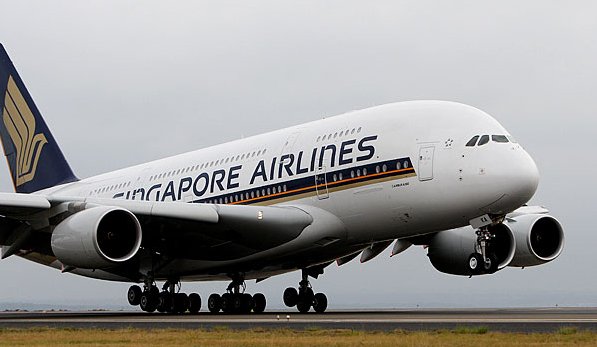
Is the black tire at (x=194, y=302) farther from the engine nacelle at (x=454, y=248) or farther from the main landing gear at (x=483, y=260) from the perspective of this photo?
the main landing gear at (x=483, y=260)

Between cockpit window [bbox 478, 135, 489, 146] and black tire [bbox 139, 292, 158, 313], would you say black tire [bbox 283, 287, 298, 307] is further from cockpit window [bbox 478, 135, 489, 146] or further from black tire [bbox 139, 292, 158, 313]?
cockpit window [bbox 478, 135, 489, 146]

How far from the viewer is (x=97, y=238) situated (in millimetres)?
25547

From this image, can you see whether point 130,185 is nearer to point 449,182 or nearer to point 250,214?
point 250,214

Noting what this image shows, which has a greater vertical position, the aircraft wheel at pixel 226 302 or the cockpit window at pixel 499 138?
the cockpit window at pixel 499 138

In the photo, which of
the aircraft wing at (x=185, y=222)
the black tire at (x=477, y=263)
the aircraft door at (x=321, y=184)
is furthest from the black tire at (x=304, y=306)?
the black tire at (x=477, y=263)

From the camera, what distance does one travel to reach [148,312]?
31.2 meters

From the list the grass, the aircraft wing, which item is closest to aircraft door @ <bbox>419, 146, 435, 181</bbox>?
the aircraft wing

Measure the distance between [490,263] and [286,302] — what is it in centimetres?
845

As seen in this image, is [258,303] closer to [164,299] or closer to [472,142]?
[164,299]

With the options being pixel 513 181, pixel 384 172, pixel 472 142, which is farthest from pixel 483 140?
pixel 384 172

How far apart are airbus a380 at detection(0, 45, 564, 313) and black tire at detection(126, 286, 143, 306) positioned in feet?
0.13

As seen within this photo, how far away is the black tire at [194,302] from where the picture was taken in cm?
3256

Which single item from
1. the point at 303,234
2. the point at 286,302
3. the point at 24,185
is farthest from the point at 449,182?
the point at 24,185

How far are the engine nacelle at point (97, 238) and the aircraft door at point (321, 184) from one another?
495 cm
